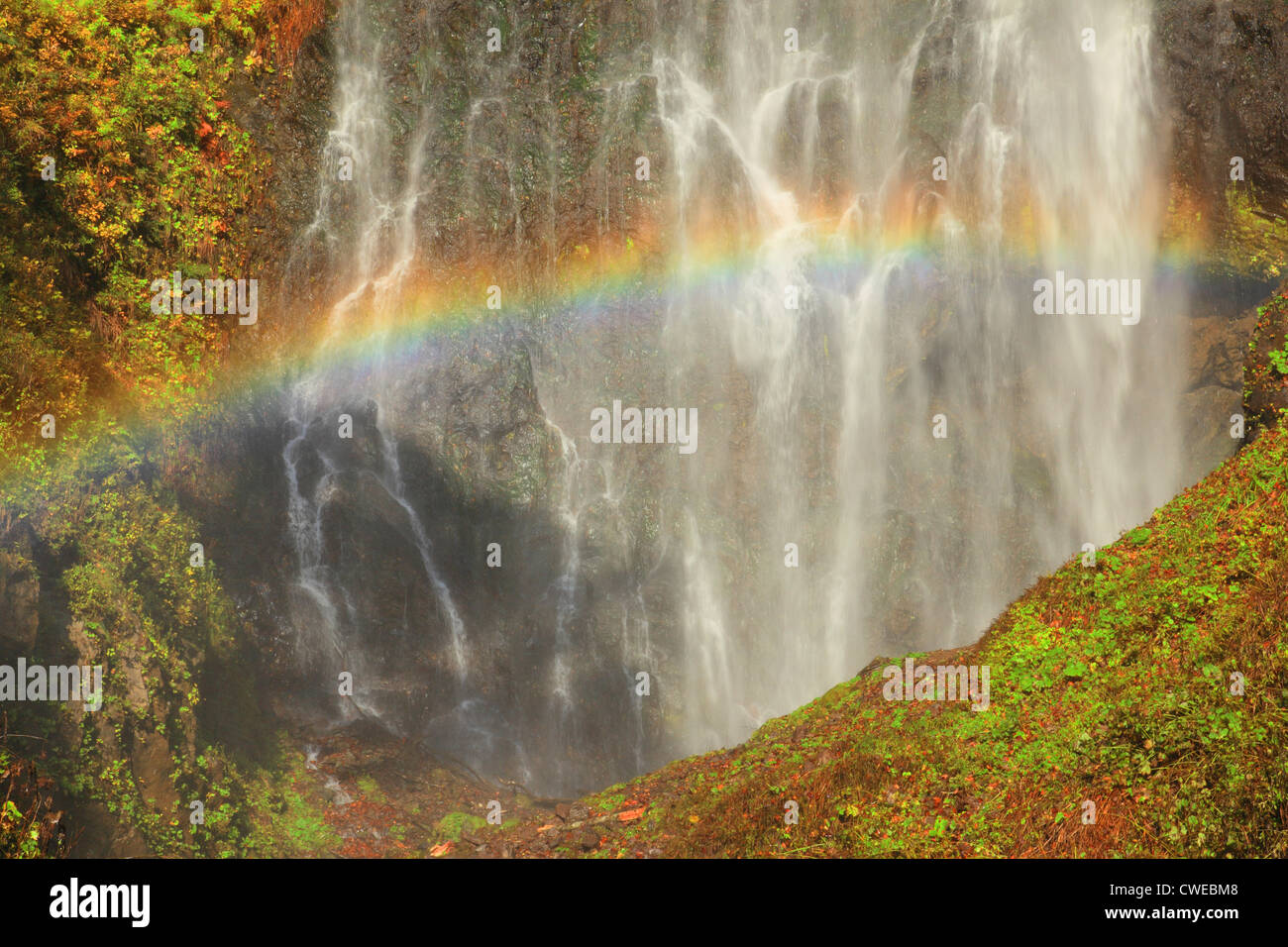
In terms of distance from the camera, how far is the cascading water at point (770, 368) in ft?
64.7

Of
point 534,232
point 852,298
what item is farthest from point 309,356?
point 852,298

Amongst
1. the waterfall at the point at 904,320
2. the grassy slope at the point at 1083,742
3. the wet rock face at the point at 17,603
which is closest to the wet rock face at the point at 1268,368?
the grassy slope at the point at 1083,742

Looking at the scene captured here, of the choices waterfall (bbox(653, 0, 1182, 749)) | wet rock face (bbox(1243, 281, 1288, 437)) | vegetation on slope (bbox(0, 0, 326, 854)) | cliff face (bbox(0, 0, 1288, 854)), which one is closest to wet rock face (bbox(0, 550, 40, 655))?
vegetation on slope (bbox(0, 0, 326, 854))

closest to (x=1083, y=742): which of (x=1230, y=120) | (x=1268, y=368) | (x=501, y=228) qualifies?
(x=1268, y=368)

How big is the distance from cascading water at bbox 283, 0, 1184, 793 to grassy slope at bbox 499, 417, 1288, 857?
867cm

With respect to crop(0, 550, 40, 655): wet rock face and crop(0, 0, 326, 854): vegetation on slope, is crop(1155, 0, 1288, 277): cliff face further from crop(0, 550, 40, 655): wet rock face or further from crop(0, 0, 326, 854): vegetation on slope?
crop(0, 550, 40, 655): wet rock face

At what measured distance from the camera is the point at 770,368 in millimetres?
20578

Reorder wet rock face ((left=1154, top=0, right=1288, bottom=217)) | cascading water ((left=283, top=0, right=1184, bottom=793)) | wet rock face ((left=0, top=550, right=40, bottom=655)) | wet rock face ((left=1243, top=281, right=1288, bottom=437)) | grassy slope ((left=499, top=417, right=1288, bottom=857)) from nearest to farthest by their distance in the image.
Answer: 1. grassy slope ((left=499, top=417, right=1288, bottom=857))
2. wet rock face ((left=1243, top=281, right=1288, bottom=437))
3. wet rock face ((left=0, top=550, right=40, bottom=655))
4. wet rock face ((left=1154, top=0, right=1288, bottom=217))
5. cascading water ((left=283, top=0, right=1184, bottom=793))

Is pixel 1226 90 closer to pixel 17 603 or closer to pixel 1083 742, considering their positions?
pixel 1083 742

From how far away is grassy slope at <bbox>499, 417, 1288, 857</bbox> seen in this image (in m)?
6.75

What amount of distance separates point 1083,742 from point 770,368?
45.0 feet

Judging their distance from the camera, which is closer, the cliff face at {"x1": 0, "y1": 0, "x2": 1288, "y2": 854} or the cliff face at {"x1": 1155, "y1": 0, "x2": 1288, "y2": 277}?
the cliff face at {"x1": 0, "y1": 0, "x2": 1288, "y2": 854}

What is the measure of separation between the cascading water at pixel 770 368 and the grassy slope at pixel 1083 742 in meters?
8.67

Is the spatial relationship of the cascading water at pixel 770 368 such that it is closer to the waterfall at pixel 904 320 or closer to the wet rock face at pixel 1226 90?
the waterfall at pixel 904 320
